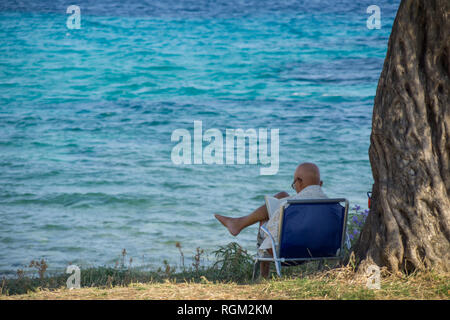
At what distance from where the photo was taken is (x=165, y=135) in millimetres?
15055

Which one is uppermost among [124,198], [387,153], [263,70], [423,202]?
[263,70]

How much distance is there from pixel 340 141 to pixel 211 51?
36.3 ft

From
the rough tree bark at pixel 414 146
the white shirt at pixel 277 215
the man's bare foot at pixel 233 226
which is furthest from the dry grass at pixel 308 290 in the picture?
the man's bare foot at pixel 233 226

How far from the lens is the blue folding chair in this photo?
4.66 m

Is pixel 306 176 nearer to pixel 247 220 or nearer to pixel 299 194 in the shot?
pixel 299 194

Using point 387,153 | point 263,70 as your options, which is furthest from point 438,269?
point 263,70

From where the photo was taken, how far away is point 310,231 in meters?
4.80

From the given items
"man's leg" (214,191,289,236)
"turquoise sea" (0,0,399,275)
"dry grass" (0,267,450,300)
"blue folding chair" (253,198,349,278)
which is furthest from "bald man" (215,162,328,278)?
"turquoise sea" (0,0,399,275)

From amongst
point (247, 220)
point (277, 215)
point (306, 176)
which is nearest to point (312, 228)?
point (277, 215)

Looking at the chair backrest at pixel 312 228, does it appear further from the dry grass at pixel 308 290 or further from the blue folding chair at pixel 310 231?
the dry grass at pixel 308 290

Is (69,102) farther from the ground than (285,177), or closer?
farther from the ground

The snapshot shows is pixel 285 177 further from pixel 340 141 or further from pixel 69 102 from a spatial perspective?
pixel 69 102

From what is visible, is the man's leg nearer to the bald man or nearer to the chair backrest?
the bald man

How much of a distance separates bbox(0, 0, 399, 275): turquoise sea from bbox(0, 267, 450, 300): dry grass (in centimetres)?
318
